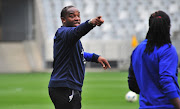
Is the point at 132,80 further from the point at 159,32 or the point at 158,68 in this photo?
the point at 159,32

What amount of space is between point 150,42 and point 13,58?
29.8 metres

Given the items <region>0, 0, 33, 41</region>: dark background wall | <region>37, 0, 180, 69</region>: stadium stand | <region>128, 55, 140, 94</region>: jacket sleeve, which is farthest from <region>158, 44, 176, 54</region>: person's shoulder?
<region>0, 0, 33, 41</region>: dark background wall

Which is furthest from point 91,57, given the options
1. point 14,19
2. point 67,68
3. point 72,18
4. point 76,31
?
point 14,19

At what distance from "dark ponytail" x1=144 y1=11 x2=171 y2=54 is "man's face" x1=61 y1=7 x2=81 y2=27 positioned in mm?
1129

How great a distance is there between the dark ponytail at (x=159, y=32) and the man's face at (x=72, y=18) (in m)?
1.13

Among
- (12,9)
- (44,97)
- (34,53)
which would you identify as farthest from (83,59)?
(12,9)

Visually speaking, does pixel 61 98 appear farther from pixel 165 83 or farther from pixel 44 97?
pixel 44 97

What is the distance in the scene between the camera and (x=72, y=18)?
446cm

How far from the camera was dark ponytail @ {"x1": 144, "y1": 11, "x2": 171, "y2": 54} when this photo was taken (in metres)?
3.47

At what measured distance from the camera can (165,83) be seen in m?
3.33

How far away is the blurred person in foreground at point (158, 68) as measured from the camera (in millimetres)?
3350

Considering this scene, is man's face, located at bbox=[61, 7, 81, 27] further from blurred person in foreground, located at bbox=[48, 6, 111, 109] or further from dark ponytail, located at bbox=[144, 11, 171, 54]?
dark ponytail, located at bbox=[144, 11, 171, 54]

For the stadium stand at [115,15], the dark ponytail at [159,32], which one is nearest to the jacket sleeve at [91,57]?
the dark ponytail at [159,32]

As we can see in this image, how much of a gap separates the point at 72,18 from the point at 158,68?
1.35 metres
